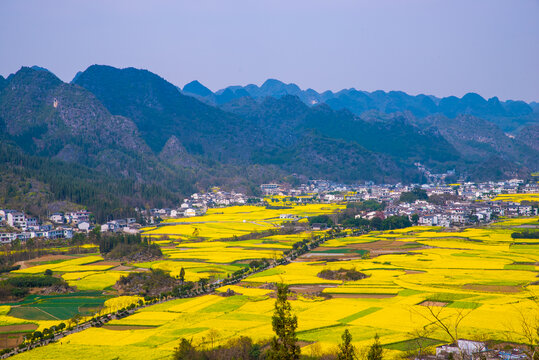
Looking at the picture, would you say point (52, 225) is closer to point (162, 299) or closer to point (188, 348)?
point (162, 299)

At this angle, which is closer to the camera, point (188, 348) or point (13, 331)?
point (188, 348)

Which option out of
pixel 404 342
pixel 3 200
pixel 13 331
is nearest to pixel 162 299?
pixel 13 331

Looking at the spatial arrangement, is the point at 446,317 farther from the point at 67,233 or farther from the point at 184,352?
the point at 67,233

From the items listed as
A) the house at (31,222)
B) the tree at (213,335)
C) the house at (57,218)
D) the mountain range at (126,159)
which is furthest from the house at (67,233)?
the tree at (213,335)

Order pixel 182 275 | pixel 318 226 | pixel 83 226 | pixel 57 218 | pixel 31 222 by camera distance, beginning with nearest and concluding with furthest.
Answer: pixel 182 275 → pixel 31 222 → pixel 83 226 → pixel 57 218 → pixel 318 226

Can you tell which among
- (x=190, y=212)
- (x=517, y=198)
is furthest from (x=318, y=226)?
(x=517, y=198)

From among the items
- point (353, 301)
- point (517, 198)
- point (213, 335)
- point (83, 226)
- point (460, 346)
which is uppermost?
point (83, 226)

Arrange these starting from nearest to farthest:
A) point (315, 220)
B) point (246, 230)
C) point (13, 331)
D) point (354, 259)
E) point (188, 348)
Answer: point (188, 348) → point (13, 331) → point (354, 259) → point (246, 230) → point (315, 220)

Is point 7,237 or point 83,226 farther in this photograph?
point 83,226

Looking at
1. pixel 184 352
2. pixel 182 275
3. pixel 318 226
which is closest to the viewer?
pixel 184 352

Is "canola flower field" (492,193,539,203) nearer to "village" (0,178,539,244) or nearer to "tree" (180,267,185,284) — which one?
"village" (0,178,539,244)
